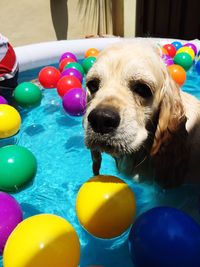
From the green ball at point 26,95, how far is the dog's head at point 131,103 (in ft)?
9.18

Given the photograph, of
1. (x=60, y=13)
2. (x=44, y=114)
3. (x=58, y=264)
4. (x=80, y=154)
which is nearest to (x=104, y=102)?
(x=58, y=264)

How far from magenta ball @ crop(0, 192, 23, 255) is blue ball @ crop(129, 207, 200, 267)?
1069mm

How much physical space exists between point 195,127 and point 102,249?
149 centimetres

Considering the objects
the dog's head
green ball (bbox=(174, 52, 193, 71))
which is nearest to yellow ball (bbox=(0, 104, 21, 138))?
the dog's head

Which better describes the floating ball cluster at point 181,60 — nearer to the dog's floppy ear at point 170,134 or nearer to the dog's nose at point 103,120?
the dog's floppy ear at point 170,134

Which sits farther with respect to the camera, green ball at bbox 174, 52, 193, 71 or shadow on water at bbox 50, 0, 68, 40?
shadow on water at bbox 50, 0, 68, 40

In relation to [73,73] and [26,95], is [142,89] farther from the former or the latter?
[73,73]

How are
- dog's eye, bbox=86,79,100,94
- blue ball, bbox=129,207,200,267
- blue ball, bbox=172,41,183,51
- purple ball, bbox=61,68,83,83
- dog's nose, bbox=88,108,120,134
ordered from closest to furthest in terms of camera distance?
blue ball, bbox=129,207,200,267
dog's nose, bbox=88,108,120,134
dog's eye, bbox=86,79,100,94
purple ball, bbox=61,68,83,83
blue ball, bbox=172,41,183,51

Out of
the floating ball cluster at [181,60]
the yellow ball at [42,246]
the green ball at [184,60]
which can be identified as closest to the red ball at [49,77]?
the floating ball cluster at [181,60]

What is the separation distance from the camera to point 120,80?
8.42 feet

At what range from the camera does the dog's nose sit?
231cm

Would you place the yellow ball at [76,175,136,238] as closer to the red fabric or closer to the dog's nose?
the dog's nose

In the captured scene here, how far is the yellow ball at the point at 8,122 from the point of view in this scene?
439 cm

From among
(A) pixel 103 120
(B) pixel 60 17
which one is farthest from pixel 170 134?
(B) pixel 60 17
